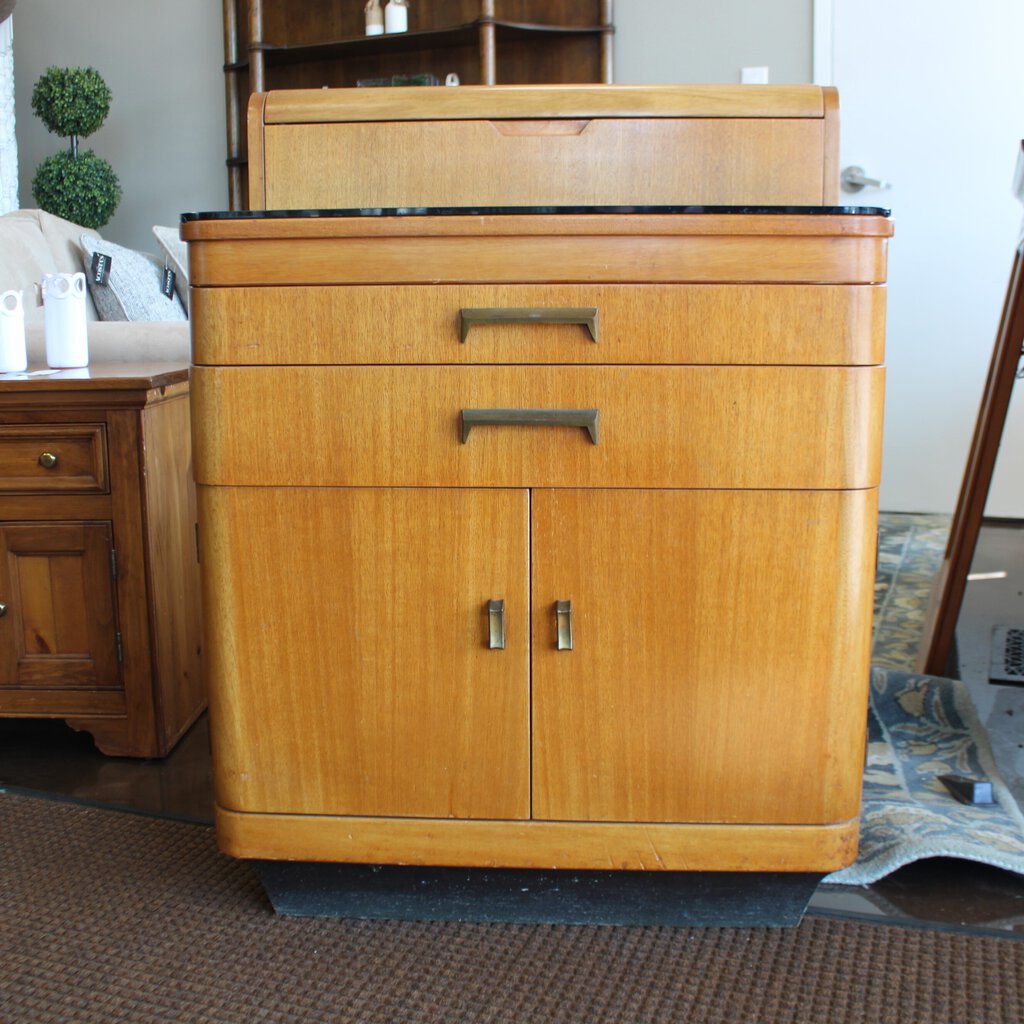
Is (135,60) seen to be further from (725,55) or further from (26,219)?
(725,55)

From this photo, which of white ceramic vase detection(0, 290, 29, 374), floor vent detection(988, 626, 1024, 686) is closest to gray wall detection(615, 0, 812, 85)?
floor vent detection(988, 626, 1024, 686)

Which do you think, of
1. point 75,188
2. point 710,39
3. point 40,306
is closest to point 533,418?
point 40,306

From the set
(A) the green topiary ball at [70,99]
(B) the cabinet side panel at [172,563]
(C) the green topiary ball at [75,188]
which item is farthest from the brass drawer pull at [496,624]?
(A) the green topiary ball at [70,99]

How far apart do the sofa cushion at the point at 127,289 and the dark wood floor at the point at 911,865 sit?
1.67 m

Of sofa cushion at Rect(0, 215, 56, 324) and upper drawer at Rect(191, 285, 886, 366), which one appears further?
sofa cushion at Rect(0, 215, 56, 324)

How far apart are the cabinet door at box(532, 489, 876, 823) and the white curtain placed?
3.76m

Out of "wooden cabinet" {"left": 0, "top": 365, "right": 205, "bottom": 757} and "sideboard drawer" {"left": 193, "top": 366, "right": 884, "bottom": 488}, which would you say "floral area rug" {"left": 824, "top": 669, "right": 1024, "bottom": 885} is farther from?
"wooden cabinet" {"left": 0, "top": 365, "right": 205, "bottom": 757}

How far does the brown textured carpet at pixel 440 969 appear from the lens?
123 centimetres

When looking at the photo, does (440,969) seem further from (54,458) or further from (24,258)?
(24,258)

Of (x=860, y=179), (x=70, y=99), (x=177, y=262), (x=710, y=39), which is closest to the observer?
(x=177, y=262)

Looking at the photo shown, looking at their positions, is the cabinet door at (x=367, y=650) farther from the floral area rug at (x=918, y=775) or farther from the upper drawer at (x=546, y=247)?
the floral area rug at (x=918, y=775)

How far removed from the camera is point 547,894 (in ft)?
4.57

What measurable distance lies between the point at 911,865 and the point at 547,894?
520 mm

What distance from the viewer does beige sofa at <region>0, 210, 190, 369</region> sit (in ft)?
7.81
